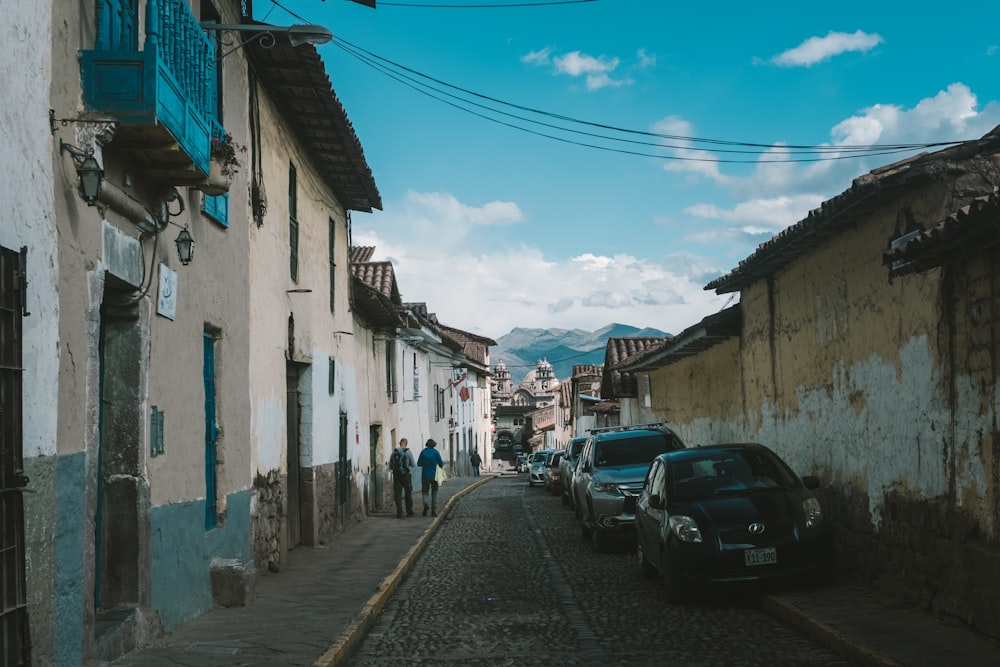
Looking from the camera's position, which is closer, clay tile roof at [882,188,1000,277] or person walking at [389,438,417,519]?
clay tile roof at [882,188,1000,277]

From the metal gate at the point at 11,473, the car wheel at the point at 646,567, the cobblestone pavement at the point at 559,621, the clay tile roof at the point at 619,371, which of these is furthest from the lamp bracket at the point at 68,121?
the clay tile roof at the point at 619,371

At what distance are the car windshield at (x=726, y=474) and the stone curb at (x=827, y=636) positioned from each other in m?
1.39

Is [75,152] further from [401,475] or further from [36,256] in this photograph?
[401,475]

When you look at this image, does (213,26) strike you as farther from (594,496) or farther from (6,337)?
(594,496)

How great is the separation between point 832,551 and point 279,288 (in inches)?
315

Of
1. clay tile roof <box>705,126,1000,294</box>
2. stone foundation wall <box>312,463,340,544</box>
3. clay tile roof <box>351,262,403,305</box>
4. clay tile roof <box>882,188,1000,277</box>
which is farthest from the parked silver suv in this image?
clay tile roof <box>351,262,403,305</box>

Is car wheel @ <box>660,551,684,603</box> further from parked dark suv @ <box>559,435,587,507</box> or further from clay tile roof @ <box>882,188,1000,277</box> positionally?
parked dark suv @ <box>559,435,587,507</box>

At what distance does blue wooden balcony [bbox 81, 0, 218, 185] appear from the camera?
22.6 ft

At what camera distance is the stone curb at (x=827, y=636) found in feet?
23.4

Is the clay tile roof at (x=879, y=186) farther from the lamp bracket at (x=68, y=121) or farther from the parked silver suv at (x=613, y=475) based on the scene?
the lamp bracket at (x=68, y=121)

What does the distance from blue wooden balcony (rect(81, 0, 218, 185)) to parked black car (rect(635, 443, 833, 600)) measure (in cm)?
578

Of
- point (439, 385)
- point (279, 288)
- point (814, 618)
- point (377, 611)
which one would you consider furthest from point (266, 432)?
point (439, 385)

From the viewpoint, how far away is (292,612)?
32.6 ft

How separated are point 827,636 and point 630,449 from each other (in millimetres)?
8543
